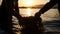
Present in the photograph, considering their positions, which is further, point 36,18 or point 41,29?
point 41,29

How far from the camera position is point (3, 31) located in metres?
4.82

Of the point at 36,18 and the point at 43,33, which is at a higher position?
the point at 36,18

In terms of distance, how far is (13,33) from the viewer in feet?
15.0

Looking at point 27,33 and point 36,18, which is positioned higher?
point 36,18

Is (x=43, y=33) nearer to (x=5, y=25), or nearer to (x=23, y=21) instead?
(x=23, y=21)

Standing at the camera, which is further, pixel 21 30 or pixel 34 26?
pixel 21 30

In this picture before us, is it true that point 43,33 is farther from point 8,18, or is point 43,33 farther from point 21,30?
point 8,18

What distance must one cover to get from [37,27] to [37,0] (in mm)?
5219

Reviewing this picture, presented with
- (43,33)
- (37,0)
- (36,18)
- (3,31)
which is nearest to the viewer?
(36,18)

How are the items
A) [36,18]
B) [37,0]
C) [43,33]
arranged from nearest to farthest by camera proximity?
[36,18], [43,33], [37,0]

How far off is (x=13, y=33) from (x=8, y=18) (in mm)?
337

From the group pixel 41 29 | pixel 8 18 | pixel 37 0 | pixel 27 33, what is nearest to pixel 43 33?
pixel 41 29

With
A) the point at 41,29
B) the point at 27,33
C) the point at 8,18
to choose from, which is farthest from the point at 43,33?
the point at 8,18

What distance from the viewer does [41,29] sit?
4.49 meters
